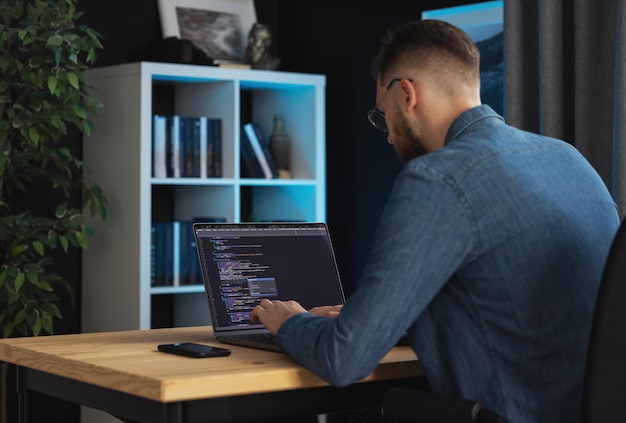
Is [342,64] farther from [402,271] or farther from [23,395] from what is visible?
[402,271]

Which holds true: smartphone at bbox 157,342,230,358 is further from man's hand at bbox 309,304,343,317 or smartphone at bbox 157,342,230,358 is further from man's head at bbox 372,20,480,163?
man's head at bbox 372,20,480,163

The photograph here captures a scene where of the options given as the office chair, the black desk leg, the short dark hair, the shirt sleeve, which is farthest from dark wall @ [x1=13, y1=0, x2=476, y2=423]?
the office chair

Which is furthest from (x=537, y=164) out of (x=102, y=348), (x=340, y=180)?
(x=340, y=180)

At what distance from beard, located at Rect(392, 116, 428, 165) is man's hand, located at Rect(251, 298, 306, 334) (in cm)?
39

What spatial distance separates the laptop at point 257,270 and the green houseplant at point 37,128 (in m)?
1.51

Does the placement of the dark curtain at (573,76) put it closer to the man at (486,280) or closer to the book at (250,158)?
the man at (486,280)

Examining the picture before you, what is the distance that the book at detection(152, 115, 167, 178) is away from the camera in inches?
174

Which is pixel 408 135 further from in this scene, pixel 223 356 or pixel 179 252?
pixel 179 252

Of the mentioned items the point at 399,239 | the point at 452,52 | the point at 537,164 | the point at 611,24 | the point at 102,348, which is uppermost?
the point at 611,24

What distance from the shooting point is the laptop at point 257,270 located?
2.46 meters

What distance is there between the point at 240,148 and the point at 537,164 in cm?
282

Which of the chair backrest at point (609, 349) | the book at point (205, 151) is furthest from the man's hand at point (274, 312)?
the book at point (205, 151)

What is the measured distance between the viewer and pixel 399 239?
1.91 metres

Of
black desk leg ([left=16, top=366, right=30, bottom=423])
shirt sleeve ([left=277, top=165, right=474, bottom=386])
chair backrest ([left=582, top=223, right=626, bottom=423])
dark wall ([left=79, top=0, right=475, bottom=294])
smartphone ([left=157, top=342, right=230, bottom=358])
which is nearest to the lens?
chair backrest ([left=582, top=223, right=626, bottom=423])
